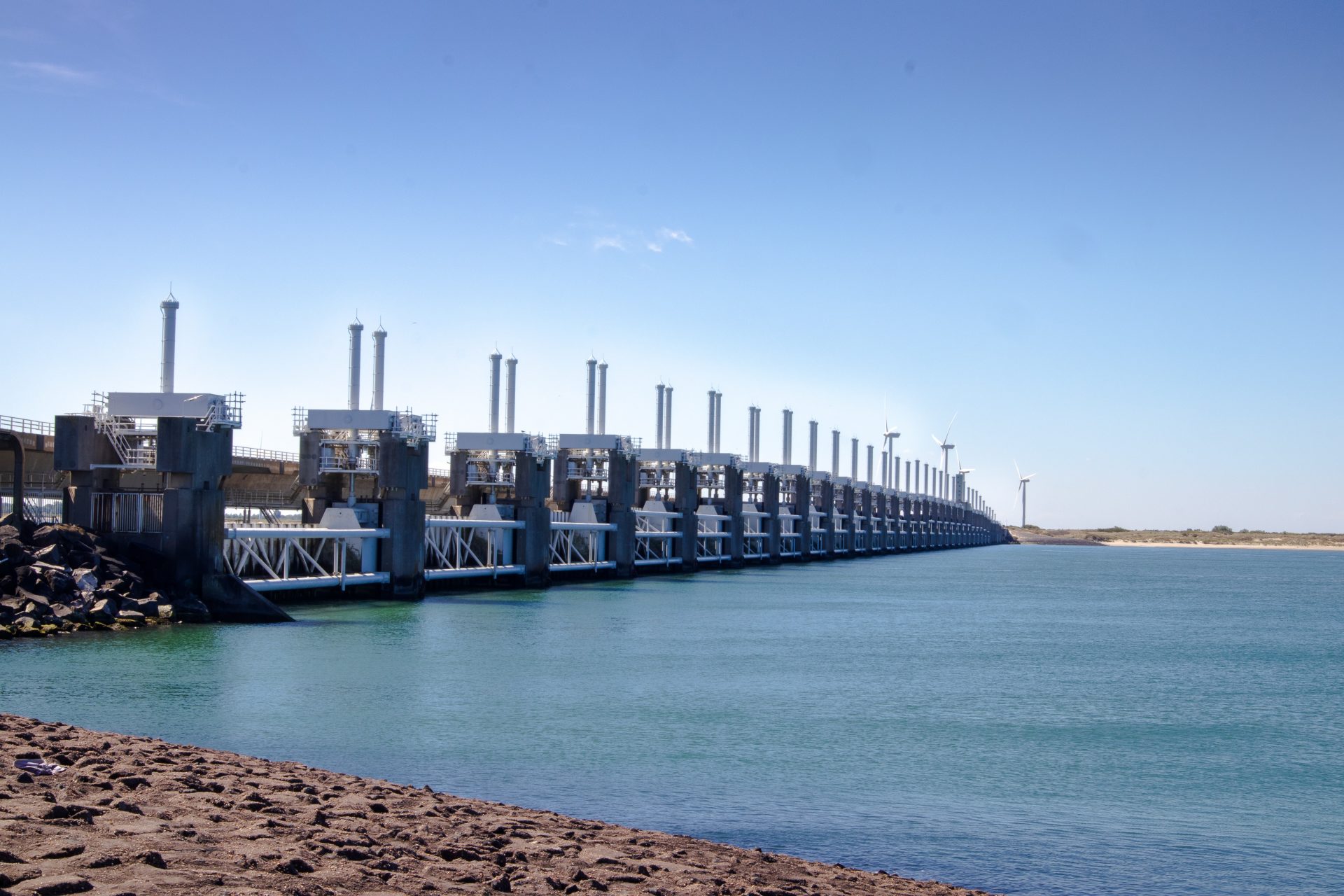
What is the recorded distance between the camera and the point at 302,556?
5281cm

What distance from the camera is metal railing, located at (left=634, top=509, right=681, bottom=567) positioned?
299 ft

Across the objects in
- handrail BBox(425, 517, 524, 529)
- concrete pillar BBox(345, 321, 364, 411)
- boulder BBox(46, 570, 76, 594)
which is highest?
concrete pillar BBox(345, 321, 364, 411)

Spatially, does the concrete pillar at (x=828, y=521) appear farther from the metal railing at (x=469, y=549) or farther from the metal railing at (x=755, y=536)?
the metal railing at (x=469, y=549)

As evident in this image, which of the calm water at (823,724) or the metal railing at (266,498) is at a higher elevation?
the metal railing at (266,498)

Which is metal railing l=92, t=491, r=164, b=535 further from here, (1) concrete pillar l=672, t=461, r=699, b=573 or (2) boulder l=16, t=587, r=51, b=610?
(1) concrete pillar l=672, t=461, r=699, b=573

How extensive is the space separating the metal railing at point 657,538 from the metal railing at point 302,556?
3329 cm

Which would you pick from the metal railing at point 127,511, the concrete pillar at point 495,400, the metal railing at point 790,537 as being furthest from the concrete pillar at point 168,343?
the metal railing at point 790,537

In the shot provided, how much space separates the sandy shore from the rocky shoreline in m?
21.6

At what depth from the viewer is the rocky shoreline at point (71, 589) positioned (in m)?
36.1

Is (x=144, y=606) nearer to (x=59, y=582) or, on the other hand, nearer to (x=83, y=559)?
(x=83, y=559)

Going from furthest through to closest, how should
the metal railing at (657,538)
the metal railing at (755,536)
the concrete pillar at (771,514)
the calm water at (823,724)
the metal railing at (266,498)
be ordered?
the concrete pillar at (771,514)
the metal railing at (755,536)
the metal railing at (657,538)
the metal railing at (266,498)
the calm water at (823,724)

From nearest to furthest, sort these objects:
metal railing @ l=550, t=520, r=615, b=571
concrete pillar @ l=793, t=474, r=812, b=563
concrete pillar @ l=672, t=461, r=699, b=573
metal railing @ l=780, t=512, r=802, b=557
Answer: metal railing @ l=550, t=520, r=615, b=571 → concrete pillar @ l=672, t=461, r=699, b=573 → metal railing @ l=780, t=512, r=802, b=557 → concrete pillar @ l=793, t=474, r=812, b=563

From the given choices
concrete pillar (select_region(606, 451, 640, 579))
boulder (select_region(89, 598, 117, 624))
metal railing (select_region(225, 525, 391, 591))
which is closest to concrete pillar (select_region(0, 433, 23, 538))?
boulder (select_region(89, 598, 117, 624))

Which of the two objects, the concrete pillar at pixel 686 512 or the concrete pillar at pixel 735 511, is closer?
the concrete pillar at pixel 686 512
